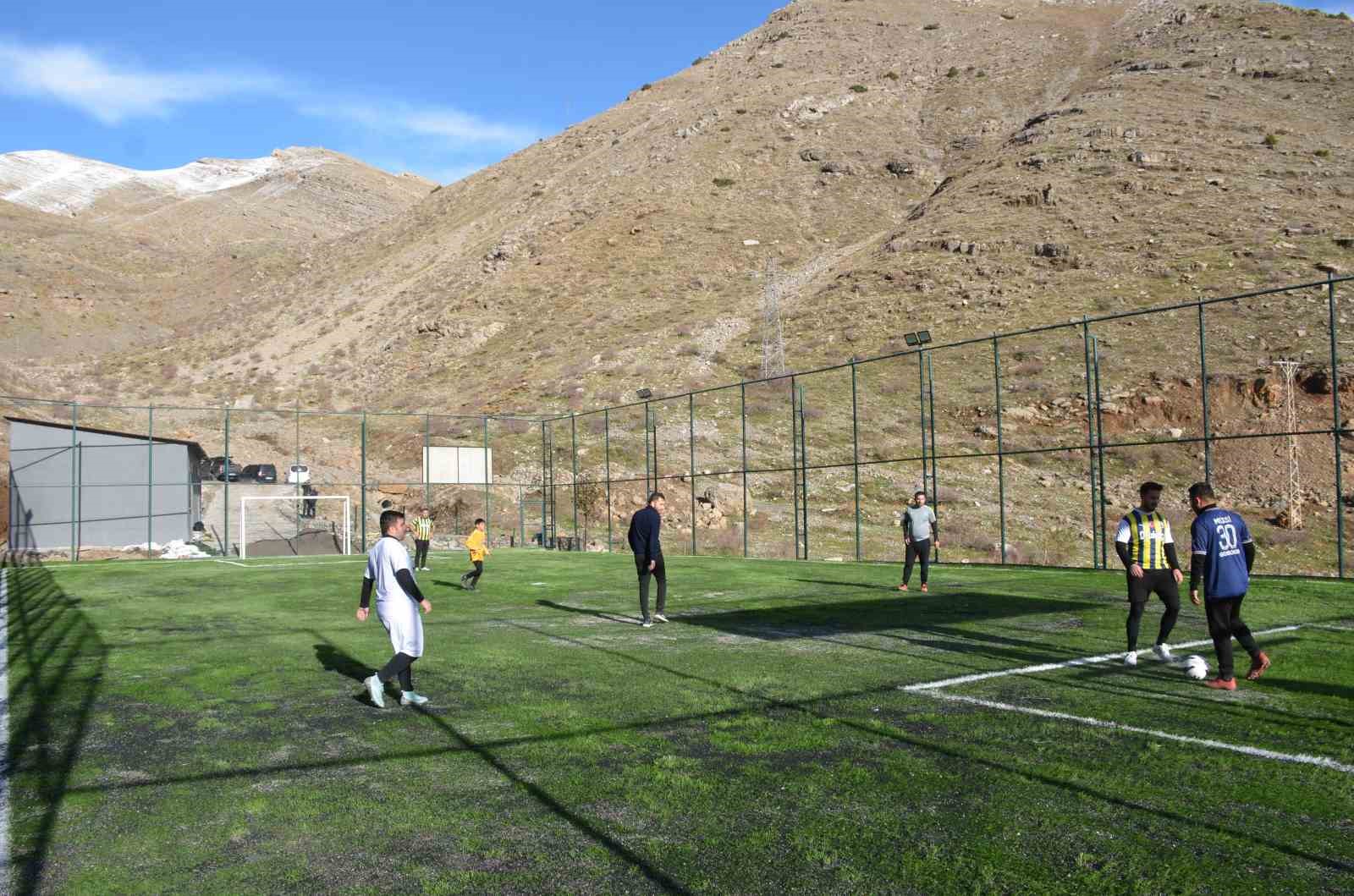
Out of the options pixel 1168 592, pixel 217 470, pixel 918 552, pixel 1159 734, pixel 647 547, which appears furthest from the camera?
pixel 217 470

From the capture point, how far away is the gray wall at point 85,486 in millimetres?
35125

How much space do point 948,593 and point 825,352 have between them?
34.3 m

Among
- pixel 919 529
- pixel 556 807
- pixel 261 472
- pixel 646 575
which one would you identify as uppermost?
pixel 261 472

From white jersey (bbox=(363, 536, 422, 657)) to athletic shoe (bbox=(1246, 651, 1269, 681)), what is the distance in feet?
24.7

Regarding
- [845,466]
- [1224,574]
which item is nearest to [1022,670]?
[1224,574]

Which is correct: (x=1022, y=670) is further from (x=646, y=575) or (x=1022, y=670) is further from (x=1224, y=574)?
(x=646, y=575)

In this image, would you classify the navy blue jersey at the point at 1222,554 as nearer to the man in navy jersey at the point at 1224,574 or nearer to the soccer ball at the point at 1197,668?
the man in navy jersey at the point at 1224,574

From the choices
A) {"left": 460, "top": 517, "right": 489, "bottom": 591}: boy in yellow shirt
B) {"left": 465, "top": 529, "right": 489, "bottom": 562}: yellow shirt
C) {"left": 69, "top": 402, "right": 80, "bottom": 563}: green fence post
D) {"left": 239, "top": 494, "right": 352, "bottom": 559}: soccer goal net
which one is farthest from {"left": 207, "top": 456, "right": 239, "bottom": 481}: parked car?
{"left": 465, "top": 529, "right": 489, "bottom": 562}: yellow shirt

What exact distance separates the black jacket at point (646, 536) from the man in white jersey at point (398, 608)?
5143 millimetres

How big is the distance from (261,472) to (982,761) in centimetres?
4749

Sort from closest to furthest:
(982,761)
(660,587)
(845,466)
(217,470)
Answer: (982,761) → (660,587) → (845,466) → (217,470)

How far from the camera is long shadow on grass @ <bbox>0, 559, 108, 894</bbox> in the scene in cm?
546

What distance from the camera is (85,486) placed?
113 ft

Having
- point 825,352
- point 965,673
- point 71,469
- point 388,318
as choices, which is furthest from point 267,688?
point 388,318
